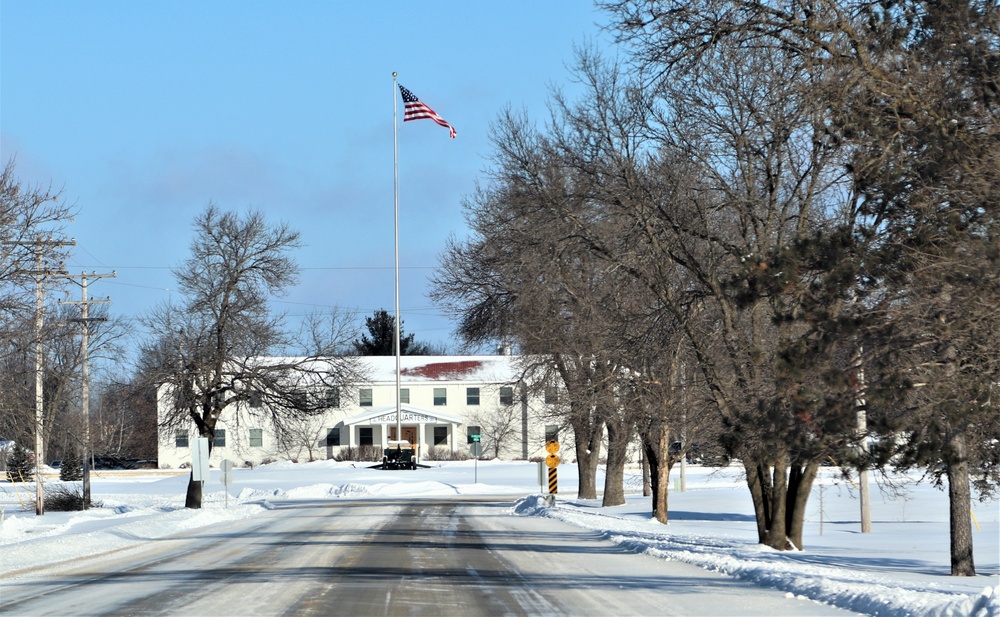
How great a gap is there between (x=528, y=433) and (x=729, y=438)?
189ft

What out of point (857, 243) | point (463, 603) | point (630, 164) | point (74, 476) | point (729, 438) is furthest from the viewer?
point (74, 476)

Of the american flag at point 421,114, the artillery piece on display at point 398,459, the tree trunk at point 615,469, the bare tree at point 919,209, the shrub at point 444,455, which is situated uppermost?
the american flag at point 421,114

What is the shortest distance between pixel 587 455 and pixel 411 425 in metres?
38.4

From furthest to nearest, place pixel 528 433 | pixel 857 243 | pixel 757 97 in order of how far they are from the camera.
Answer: pixel 528 433 → pixel 757 97 → pixel 857 243

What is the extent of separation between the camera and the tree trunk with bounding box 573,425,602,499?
3850 centimetres

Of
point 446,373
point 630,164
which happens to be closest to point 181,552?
point 630,164

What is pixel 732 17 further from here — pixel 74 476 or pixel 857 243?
pixel 74 476

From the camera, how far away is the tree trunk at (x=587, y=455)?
126ft

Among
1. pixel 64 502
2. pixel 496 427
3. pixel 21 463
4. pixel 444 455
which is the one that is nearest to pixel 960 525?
pixel 64 502

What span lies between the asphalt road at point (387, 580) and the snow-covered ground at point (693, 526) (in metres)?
0.78

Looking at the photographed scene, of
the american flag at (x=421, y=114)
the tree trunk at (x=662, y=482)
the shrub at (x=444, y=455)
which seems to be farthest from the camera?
the shrub at (x=444, y=455)

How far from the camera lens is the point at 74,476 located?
196 ft

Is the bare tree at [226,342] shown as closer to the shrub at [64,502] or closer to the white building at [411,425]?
the shrub at [64,502]

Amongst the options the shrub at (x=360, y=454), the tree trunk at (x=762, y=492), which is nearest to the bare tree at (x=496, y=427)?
the shrub at (x=360, y=454)
